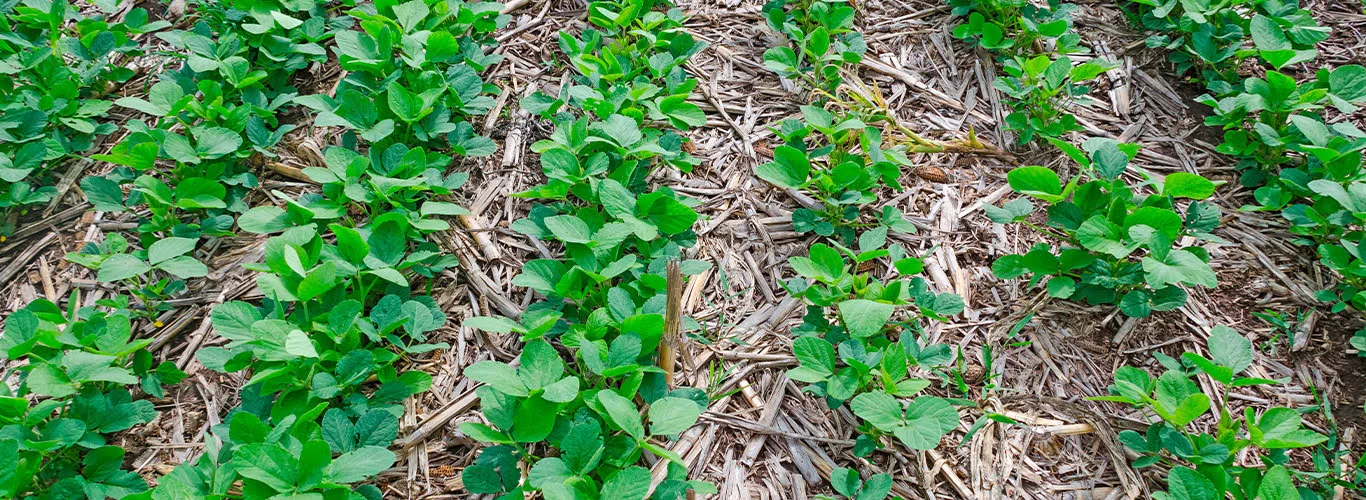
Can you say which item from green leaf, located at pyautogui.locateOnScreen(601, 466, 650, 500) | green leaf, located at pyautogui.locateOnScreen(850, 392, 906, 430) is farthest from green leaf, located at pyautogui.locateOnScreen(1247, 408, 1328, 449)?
green leaf, located at pyautogui.locateOnScreen(601, 466, 650, 500)

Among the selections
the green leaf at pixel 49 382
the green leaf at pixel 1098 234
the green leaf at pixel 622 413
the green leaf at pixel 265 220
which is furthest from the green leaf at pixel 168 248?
the green leaf at pixel 1098 234

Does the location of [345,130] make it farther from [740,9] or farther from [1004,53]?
[1004,53]

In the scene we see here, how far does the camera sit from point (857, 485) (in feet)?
4.83

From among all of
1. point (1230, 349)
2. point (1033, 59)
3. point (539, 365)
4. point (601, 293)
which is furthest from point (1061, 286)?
point (539, 365)

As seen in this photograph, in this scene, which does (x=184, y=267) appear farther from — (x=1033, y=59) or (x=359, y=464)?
(x=1033, y=59)

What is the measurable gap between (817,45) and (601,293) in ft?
3.00

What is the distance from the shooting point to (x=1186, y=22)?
7.13ft

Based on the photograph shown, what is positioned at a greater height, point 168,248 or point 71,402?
point 168,248

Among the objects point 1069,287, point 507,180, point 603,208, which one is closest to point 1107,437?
point 1069,287

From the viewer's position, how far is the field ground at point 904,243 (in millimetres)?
1565

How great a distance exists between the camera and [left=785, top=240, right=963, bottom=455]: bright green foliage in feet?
4.78

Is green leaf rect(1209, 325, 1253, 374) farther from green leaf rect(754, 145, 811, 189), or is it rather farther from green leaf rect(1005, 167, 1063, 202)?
green leaf rect(754, 145, 811, 189)

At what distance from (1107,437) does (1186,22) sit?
121cm

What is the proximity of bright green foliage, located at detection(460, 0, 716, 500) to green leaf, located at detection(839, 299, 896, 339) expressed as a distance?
299 mm
